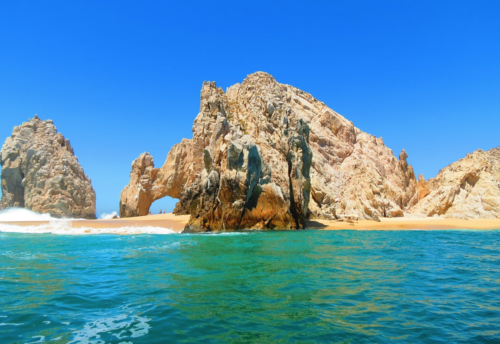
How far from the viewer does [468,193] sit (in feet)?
109

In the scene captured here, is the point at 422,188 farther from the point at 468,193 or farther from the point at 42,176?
the point at 42,176

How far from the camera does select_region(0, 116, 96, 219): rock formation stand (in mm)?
37562

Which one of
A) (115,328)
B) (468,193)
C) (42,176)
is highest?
(42,176)

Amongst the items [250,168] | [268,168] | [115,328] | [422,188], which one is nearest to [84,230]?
[250,168]

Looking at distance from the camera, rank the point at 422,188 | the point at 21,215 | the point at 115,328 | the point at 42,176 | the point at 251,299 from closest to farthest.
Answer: the point at 115,328
the point at 251,299
the point at 21,215
the point at 42,176
the point at 422,188

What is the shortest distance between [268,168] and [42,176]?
28.8 m

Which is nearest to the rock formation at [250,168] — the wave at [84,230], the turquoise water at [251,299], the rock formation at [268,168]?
the rock formation at [268,168]

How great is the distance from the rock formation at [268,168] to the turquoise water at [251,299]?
1254 centimetres

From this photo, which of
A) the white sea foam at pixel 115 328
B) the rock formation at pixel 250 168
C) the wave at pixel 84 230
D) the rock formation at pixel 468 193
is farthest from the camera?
the rock formation at pixel 468 193

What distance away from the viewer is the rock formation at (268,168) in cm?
2378

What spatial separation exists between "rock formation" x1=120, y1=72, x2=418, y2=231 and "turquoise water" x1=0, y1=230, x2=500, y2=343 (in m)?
12.5

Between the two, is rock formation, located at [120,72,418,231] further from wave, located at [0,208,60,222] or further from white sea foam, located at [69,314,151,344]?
white sea foam, located at [69,314,151,344]

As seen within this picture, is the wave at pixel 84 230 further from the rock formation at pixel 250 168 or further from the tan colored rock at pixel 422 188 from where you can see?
the tan colored rock at pixel 422 188

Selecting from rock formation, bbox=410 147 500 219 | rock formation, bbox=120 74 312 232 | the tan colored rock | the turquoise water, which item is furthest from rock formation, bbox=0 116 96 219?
the tan colored rock
